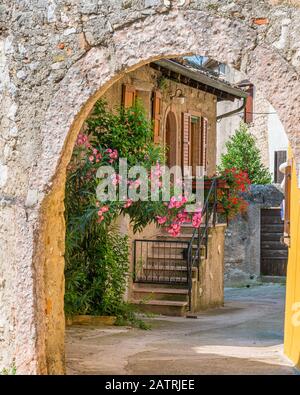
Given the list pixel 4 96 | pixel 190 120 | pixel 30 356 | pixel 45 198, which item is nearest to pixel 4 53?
pixel 4 96

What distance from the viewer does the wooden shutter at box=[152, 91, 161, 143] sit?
14523mm

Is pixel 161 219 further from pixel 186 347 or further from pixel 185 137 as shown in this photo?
pixel 185 137

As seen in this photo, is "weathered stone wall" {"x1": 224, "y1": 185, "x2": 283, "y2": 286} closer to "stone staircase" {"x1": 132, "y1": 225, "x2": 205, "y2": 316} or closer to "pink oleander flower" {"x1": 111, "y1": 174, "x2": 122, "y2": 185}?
"stone staircase" {"x1": 132, "y1": 225, "x2": 205, "y2": 316}

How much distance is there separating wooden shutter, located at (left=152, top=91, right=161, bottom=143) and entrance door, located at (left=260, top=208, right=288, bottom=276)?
569 cm

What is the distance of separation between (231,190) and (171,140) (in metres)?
2.31

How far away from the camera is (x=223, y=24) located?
220 inches

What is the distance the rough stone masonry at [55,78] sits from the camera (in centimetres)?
554

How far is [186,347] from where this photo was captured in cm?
920

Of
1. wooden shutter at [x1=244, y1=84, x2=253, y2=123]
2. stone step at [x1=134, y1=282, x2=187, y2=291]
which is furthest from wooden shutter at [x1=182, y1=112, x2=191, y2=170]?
wooden shutter at [x1=244, y1=84, x2=253, y2=123]

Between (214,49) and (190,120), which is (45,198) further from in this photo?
(190,120)

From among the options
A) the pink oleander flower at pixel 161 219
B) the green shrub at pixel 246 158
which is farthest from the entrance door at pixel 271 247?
the pink oleander flower at pixel 161 219

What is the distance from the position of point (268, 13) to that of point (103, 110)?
5831mm

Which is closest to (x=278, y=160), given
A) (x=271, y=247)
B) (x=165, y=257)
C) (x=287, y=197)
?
(x=271, y=247)

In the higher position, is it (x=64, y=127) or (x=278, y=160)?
(x=278, y=160)
